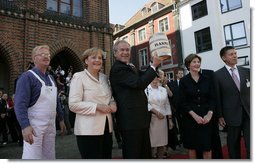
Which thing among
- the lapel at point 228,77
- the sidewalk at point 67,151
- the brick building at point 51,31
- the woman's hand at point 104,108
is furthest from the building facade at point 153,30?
the woman's hand at point 104,108

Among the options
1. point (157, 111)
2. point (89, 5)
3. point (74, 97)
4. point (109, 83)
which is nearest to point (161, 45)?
point (109, 83)

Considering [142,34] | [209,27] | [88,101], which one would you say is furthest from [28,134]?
[142,34]

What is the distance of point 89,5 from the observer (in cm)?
669

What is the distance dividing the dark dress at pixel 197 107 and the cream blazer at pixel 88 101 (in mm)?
728

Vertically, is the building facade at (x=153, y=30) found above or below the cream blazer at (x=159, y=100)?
above

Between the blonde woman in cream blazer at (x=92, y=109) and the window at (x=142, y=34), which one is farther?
the window at (x=142, y=34)

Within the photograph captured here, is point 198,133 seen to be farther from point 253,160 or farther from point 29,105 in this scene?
point 29,105

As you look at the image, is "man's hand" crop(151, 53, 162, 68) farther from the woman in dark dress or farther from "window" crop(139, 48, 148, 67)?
"window" crop(139, 48, 148, 67)

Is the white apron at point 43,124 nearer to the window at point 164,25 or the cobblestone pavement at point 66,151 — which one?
the cobblestone pavement at point 66,151

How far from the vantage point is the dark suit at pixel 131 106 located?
1.52m

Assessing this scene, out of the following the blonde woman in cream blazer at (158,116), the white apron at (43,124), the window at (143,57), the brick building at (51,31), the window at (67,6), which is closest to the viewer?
A: the white apron at (43,124)

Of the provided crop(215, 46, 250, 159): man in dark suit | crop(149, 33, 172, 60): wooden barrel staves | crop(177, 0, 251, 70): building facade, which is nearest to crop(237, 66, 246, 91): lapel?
crop(215, 46, 250, 159): man in dark suit

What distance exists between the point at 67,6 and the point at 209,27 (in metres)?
5.22

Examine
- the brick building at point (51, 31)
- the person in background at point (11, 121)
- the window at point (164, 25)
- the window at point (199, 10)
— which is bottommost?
the person in background at point (11, 121)
